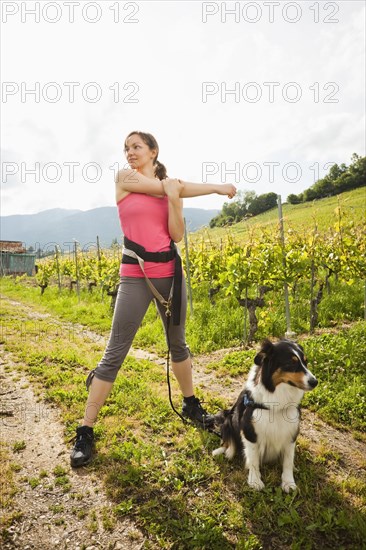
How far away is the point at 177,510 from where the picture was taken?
211 centimetres

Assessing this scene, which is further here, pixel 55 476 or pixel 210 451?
pixel 210 451

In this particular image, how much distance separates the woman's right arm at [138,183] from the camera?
2479 millimetres

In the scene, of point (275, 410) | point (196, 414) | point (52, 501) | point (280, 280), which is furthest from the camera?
point (280, 280)

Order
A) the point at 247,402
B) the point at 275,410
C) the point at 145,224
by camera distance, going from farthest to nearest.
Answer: the point at 145,224, the point at 247,402, the point at 275,410

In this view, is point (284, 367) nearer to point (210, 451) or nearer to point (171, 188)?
point (210, 451)

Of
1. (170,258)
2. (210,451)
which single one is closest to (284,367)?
(210,451)

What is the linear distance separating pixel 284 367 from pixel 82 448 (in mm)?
1648

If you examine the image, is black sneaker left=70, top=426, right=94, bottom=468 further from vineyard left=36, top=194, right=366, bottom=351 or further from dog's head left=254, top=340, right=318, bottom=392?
vineyard left=36, top=194, right=366, bottom=351

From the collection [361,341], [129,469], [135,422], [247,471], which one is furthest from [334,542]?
[361,341]

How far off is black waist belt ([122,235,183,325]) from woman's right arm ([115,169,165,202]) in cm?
38

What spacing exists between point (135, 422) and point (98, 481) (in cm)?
82

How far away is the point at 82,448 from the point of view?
8.51ft

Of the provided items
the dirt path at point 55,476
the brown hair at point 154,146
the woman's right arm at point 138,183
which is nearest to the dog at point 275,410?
the dirt path at point 55,476

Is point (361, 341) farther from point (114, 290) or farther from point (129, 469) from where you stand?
point (114, 290)
